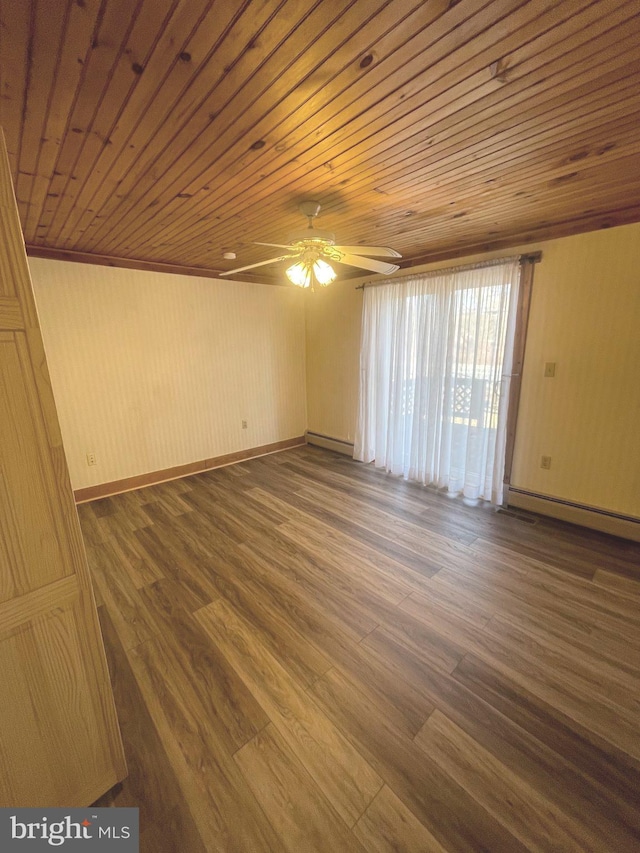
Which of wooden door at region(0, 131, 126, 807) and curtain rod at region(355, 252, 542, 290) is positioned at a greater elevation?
curtain rod at region(355, 252, 542, 290)

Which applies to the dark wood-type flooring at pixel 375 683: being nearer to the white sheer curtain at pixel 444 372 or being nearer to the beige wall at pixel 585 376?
the beige wall at pixel 585 376

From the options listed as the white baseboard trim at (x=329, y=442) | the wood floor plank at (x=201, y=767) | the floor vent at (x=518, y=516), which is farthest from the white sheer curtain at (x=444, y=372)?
the wood floor plank at (x=201, y=767)

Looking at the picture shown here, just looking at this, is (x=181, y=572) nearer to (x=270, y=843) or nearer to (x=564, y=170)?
(x=270, y=843)

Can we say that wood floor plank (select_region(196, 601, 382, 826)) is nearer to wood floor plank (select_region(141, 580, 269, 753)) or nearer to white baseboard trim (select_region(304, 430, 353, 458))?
wood floor plank (select_region(141, 580, 269, 753))

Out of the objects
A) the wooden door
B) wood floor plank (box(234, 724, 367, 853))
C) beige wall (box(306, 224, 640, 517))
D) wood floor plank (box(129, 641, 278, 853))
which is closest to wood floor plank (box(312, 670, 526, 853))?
wood floor plank (box(234, 724, 367, 853))

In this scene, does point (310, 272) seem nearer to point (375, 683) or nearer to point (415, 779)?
point (375, 683)

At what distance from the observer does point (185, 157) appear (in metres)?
1.64

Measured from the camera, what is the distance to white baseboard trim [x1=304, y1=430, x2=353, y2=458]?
4775 millimetres

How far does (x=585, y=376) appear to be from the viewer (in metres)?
2.76

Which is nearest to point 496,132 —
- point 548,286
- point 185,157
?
point 185,157

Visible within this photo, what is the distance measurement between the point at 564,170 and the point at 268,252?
2.43 meters

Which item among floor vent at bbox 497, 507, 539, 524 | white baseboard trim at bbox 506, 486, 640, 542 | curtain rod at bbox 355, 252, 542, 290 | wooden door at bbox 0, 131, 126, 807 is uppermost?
curtain rod at bbox 355, 252, 542, 290

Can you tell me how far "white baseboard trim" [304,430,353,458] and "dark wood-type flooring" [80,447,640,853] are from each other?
189 cm

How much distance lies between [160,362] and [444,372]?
10.2 feet
